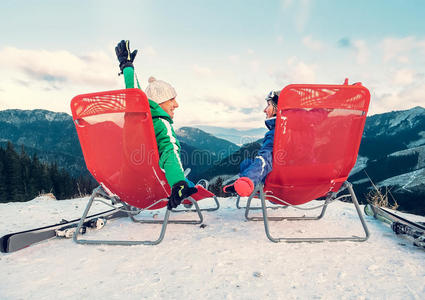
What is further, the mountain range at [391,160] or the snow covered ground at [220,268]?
the mountain range at [391,160]

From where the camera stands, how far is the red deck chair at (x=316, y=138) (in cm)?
262

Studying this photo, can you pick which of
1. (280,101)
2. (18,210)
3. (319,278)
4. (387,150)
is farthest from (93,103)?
(387,150)

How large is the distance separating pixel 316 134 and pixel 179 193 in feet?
4.91

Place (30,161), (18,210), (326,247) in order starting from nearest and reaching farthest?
(326,247), (18,210), (30,161)

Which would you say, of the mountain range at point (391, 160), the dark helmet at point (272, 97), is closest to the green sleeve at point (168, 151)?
the dark helmet at point (272, 97)

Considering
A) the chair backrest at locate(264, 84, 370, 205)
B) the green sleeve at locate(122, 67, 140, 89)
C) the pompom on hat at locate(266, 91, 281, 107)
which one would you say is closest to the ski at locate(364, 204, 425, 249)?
the chair backrest at locate(264, 84, 370, 205)

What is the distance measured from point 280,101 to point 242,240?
144 centimetres

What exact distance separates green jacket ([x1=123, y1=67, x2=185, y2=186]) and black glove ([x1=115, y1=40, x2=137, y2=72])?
0.89 m

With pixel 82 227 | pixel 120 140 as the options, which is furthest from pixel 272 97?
pixel 82 227

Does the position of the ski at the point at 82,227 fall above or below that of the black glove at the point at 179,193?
below

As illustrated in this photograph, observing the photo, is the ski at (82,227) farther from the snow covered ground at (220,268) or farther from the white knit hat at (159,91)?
the white knit hat at (159,91)

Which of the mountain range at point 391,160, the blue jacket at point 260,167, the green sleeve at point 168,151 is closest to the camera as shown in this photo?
the green sleeve at point 168,151

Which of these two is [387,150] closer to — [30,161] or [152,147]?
[30,161]

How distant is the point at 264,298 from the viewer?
167cm
